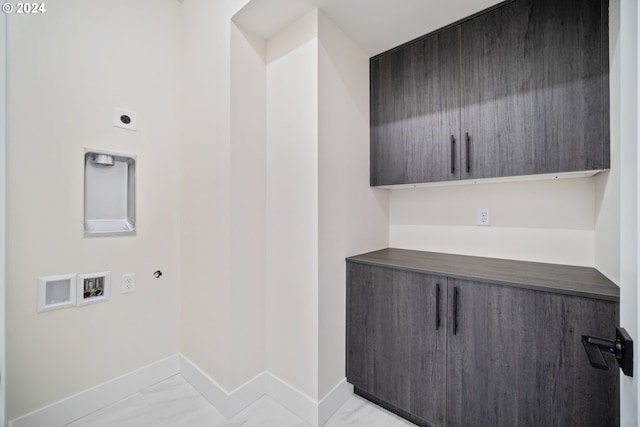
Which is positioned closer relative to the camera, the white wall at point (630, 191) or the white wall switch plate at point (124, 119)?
the white wall at point (630, 191)

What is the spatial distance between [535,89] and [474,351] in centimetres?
137

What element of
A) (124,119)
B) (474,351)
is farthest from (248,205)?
(474,351)

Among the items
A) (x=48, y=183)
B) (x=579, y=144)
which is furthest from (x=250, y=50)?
(x=579, y=144)

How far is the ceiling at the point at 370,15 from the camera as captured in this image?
150 centimetres

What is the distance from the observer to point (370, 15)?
1591 millimetres

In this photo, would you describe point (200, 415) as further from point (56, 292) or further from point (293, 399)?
point (56, 292)

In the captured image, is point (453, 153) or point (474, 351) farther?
point (453, 153)

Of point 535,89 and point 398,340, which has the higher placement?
point 535,89

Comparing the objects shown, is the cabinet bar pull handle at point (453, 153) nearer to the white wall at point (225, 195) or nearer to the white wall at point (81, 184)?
the white wall at point (225, 195)

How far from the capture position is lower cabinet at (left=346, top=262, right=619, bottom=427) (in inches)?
42.3

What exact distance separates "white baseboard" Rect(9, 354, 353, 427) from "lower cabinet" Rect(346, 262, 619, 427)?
0.90 ft

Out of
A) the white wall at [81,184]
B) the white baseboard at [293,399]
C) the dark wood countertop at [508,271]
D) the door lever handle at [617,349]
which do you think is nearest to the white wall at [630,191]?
the door lever handle at [617,349]

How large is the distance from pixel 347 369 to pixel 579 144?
180 cm

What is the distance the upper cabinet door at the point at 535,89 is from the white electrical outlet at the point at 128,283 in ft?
7.49
